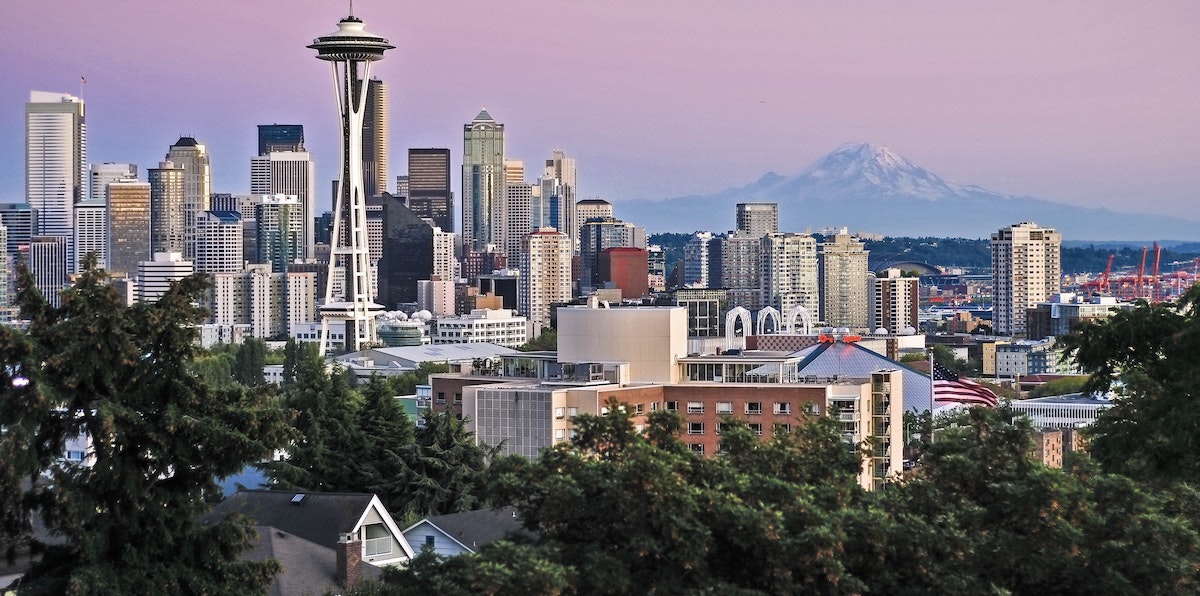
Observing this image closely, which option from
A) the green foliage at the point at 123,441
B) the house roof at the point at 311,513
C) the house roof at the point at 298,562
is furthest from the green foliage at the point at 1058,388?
the green foliage at the point at 123,441

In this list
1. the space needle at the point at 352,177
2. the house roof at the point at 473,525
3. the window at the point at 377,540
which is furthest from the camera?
the space needle at the point at 352,177

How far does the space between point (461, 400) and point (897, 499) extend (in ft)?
116

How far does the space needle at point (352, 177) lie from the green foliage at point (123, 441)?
12239 cm

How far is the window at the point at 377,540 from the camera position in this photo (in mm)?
29875

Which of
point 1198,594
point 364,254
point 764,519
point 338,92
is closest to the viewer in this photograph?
point 764,519

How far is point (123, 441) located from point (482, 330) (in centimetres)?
16647

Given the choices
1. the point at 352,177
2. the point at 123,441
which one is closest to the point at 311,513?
the point at 123,441

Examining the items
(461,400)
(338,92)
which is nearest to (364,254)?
(338,92)

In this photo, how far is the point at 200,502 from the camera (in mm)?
21344

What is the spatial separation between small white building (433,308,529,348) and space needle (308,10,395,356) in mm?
15854

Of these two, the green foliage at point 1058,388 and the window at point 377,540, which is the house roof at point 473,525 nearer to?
the window at point 377,540

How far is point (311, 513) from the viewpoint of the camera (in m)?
30.2

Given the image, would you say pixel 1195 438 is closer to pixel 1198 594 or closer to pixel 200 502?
pixel 1198 594

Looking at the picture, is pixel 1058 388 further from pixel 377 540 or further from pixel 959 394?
pixel 377 540
